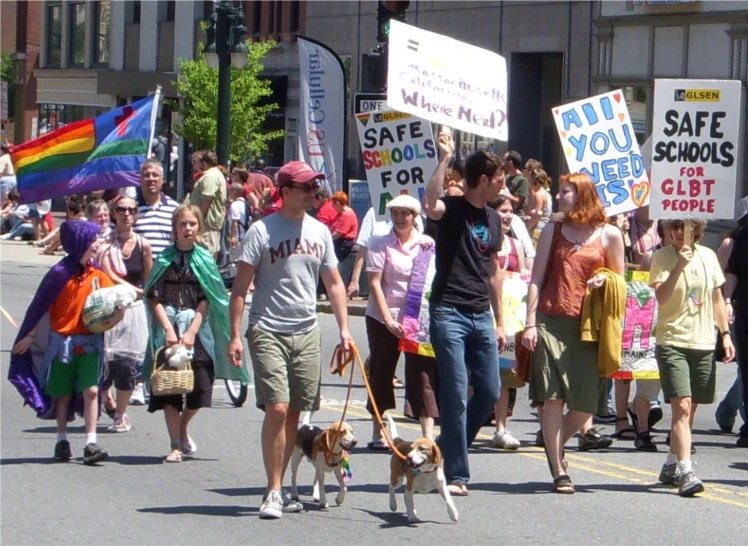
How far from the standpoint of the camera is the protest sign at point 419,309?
8.66 m

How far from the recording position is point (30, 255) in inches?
1088

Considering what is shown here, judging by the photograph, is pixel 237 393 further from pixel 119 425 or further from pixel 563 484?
pixel 563 484

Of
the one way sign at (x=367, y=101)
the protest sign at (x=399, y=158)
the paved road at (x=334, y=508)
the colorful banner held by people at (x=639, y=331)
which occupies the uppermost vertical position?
the one way sign at (x=367, y=101)

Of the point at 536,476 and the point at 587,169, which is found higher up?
the point at 587,169

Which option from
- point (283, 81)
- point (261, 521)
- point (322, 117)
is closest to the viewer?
point (261, 521)

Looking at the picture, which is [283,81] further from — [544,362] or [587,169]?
[544,362]

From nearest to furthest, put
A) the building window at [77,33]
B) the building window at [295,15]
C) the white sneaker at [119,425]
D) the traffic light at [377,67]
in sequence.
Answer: the white sneaker at [119,425], the traffic light at [377,67], the building window at [295,15], the building window at [77,33]

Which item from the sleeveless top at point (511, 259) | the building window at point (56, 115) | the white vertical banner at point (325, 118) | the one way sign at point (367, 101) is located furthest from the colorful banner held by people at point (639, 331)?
the building window at point (56, 115)

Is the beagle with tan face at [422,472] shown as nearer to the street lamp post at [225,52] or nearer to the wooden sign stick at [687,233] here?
the wooden sign stick at [687,233]

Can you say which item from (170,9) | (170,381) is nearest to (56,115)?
(170,9)

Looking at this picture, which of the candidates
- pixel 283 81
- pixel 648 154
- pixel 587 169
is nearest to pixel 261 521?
pixel 587 169

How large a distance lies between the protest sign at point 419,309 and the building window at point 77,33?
42.7m

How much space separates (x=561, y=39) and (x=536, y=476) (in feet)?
69.5

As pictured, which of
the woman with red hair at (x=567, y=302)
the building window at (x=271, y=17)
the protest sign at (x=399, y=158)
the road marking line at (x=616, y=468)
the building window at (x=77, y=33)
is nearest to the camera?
the woman with red hair at (x=567, y=302)
